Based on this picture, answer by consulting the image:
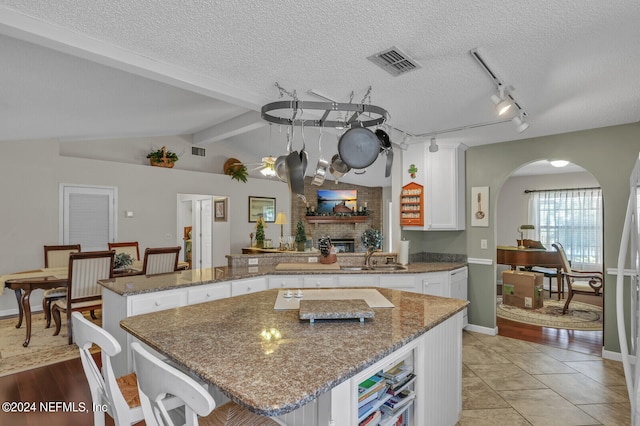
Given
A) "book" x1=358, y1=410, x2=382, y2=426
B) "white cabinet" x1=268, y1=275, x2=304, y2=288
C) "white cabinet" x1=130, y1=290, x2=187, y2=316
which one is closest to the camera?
"book" x1=358, y1=410, x2=382, y2=426

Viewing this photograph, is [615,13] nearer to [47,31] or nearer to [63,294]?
[47,31]

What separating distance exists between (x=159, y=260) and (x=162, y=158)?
289cm

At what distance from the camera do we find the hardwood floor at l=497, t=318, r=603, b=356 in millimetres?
3719

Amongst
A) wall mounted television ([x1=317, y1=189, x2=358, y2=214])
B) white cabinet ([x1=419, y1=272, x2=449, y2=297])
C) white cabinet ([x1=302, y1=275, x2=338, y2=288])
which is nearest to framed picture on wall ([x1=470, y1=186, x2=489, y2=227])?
white cabinet ([x1=419, y1=272, x2=449, y2=297])

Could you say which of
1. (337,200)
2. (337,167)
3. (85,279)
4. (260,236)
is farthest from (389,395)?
(337,200)

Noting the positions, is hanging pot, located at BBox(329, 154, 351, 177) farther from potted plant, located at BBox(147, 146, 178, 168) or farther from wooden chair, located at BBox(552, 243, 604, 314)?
potted plant, located at BBox(147, 146, 178, 168)

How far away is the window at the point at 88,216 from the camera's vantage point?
5.36 m

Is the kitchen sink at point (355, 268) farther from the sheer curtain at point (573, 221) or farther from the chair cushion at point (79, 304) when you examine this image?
the sheer curtain at point (573, 221)

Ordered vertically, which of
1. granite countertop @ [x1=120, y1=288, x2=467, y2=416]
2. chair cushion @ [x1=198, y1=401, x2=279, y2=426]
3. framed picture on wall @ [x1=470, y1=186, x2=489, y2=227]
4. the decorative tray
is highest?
framed picture on wall @ [x1=470, y1=186, x2=489, y2=227]

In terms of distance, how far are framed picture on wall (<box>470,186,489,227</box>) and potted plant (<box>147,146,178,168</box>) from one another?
5.14m

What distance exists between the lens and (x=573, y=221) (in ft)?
21.7

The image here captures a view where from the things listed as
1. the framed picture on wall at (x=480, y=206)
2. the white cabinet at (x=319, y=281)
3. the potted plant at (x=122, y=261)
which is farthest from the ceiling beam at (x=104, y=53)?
the framed picture on wall at (x=480, y=206)

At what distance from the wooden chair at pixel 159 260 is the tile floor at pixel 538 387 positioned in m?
3.36

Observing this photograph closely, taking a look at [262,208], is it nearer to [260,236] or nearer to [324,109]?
[260,236]
